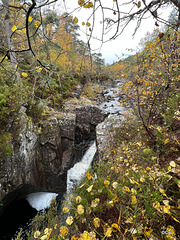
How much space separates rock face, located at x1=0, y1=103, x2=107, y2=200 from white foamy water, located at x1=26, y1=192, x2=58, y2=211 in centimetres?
31

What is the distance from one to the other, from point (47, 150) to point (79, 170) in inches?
92.0

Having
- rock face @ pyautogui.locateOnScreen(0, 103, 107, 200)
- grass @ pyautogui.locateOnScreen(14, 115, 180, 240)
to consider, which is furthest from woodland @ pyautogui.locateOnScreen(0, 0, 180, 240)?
rock face @ pyautogui.locateOnScreen(0, 103, 107, 200)

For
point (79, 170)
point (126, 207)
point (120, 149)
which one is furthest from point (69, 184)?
point (126, 207)

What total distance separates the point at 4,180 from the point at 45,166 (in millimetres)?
2491

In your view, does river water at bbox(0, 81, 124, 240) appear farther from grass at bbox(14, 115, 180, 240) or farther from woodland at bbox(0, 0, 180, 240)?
grass at bbox(14, 115, 180, 240)

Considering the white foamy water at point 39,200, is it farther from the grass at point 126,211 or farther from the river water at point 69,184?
the grass at point 126,211

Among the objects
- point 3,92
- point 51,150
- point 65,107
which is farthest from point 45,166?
point 65,107

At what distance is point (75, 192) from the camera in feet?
7.62

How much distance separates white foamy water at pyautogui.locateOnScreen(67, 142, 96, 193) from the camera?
620cm

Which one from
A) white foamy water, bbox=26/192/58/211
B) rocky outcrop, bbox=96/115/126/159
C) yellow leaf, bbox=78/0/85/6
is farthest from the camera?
rocky outcrop, bbox=96/115/126/159

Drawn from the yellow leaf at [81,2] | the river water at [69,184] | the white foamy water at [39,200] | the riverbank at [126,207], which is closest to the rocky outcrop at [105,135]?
the river water at [69,184]

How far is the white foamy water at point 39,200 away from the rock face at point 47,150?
31 cm

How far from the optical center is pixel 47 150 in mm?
5766

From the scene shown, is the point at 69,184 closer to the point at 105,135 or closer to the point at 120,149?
the point at 105,135
